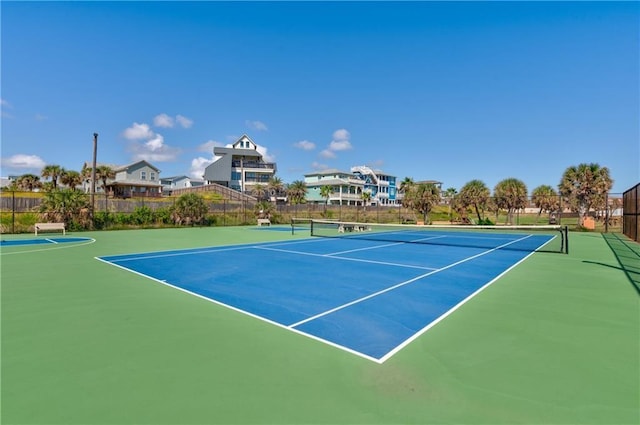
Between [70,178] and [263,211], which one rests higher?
[70,178]

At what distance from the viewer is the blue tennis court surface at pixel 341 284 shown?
4.98 metres

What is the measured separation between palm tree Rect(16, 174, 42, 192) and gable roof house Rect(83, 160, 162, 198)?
806cm

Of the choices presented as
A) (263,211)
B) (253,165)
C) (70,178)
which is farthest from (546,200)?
(70,178)

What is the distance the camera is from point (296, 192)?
2258 inches

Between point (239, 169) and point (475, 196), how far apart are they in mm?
40793

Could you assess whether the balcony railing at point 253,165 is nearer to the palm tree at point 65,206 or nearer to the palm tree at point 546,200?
the palm tree at point 65,206

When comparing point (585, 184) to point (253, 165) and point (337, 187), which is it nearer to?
point (337, 187)

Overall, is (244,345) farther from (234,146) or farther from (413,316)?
(234,146)

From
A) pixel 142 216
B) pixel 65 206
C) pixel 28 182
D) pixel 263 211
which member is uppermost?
pixel 28 182

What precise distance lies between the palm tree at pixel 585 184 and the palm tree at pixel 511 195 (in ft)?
13.3

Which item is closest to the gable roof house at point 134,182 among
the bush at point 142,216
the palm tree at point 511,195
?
the bush at point 142,216

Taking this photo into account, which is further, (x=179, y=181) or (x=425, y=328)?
(x=179, y=181)

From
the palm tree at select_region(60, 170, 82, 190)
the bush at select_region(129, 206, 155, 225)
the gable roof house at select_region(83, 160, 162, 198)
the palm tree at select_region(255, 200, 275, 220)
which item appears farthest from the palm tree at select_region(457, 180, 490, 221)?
the palm tree at select_region(60, 170, 82, 190)

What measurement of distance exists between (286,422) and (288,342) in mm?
1682
